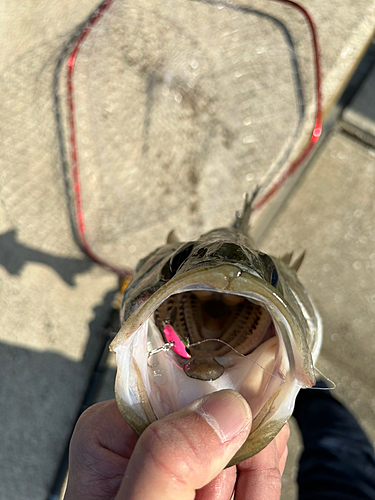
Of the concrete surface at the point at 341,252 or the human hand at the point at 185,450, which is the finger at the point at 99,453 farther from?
the concrete surface at the point at 341,252

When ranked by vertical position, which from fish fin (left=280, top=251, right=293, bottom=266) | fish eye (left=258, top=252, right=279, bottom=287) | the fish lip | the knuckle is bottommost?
fish fin (left=280, top=251, right=293, bottom=266)

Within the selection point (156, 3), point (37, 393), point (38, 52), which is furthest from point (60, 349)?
point (156, 3)

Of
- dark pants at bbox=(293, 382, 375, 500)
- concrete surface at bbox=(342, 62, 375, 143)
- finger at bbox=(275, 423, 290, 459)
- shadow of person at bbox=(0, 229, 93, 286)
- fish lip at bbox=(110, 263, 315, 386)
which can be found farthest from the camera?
concrete surface at bbox=(342, 62, 375, 143)

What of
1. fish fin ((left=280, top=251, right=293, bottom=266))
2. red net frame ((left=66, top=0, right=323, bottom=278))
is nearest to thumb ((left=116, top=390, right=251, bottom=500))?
fish fin ((left=280, top=251, right=293, bottom=266))

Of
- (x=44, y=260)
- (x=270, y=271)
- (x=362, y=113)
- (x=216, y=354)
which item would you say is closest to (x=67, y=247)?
(x=44, y=260)

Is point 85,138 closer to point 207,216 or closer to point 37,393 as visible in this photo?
point 207,216

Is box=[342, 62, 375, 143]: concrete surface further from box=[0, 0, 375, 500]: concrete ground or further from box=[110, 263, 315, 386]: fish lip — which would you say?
box=[110, 263, 315, 386]: fish lip

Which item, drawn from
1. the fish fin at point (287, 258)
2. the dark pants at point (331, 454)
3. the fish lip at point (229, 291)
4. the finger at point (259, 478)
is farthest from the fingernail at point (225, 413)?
the dark pants at point (331, 454)
